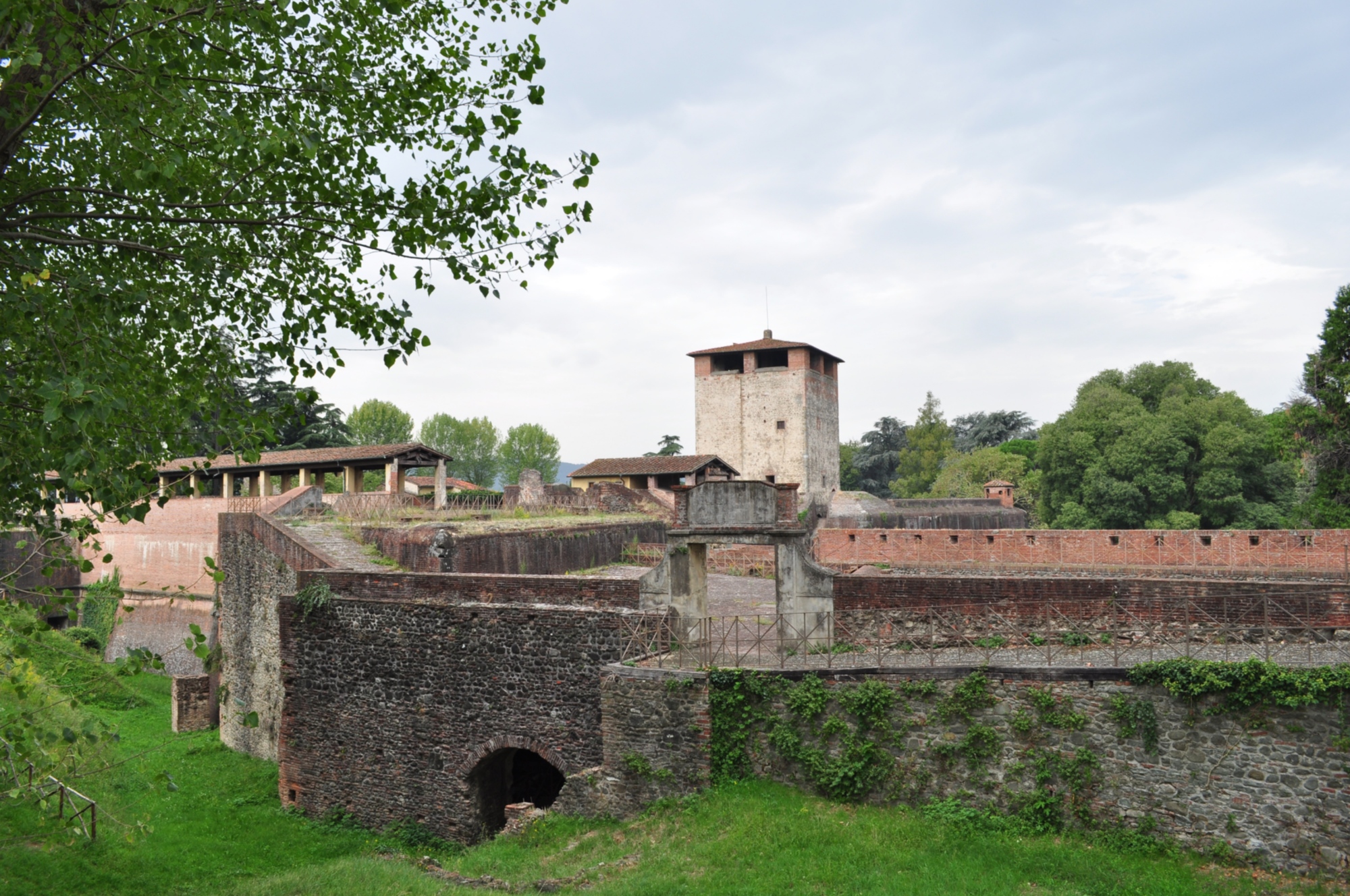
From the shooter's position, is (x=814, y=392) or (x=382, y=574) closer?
(x=382, y=574)

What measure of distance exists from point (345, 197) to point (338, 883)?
8.36m

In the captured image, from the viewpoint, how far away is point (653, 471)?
3644 centimetres

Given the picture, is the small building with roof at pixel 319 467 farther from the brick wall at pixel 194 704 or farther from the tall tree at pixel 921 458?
the tall tree at pixel 921 458

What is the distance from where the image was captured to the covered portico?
1064 inches

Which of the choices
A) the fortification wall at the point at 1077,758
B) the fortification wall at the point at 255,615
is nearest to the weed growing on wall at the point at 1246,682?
the fortification wall at the point at 1077,758

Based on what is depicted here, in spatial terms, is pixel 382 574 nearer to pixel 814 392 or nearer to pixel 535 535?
pixel 535 535

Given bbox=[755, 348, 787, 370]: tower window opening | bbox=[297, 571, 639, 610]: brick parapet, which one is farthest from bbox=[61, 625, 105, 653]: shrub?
bbox=[755, 348, 787, 370]: tower window opening

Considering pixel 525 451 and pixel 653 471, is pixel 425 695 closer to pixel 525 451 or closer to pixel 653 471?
pixel 653 471

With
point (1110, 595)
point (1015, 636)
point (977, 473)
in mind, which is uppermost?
point (977, 473)

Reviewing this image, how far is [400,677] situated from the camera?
14.4m

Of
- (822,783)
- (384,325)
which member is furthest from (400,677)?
A: (384,325)

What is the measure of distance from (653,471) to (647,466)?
897mm

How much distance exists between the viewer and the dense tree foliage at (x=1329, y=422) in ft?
74.1

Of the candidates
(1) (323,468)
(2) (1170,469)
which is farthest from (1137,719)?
(2) (1170,469)
